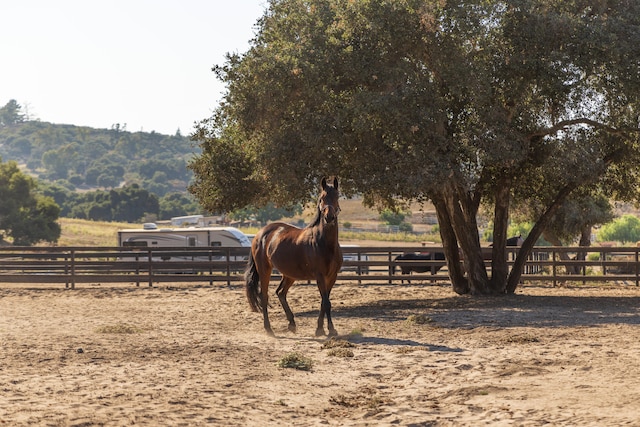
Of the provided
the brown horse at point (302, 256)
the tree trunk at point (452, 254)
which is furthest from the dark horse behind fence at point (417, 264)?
the brown horse at point (302, 256)

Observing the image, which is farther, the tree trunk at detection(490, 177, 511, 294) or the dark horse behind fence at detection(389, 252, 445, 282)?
the dark horse behind fence at detection(389, 252, 445, 282)

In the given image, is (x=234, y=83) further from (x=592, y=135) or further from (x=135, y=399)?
(x=135, y=399)

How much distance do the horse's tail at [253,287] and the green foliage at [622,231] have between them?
67.9 meters

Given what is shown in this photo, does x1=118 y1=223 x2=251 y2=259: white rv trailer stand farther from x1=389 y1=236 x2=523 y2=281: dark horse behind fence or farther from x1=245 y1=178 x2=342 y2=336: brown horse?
x1=245 y1=178 x2=342 y2=336: brown horse

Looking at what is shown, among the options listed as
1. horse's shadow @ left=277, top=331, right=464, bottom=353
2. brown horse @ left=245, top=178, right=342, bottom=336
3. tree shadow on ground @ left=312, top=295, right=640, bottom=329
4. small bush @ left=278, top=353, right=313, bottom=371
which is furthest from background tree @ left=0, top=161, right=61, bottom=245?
small bush @ left=278, top=353, right=313, bottom=371

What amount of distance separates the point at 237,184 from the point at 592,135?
8.62 metres

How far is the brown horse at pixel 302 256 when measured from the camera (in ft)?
44.6

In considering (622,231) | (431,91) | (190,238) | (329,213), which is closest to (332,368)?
(329,213)

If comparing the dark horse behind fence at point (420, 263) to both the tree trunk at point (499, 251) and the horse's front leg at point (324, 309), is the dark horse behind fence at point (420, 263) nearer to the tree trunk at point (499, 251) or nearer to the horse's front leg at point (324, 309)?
the tree trunk at point (499, 251)

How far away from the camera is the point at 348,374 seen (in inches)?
402

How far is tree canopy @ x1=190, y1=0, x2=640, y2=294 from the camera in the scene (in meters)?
17.5

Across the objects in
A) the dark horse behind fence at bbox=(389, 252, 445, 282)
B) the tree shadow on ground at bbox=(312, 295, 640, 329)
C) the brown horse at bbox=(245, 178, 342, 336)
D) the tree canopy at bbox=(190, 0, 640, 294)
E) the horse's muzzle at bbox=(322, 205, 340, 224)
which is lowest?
the tree shadow on ground at bbox=(312, 295, 640, 329)

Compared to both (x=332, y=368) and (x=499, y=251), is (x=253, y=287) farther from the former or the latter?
(x=499, y=251)

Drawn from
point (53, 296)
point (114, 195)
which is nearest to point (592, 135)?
point (53, 296)
